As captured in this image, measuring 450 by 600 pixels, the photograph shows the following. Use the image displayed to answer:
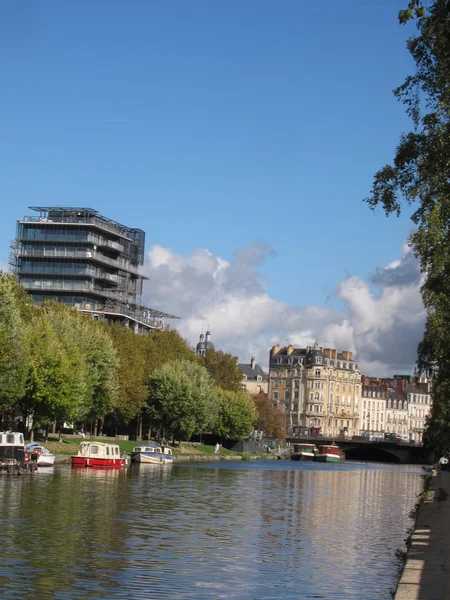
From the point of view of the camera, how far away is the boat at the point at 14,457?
81.1m

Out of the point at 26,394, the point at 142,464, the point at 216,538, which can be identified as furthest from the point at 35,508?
the point at 142,464

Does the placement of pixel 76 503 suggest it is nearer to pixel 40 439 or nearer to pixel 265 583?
pixel 265 583

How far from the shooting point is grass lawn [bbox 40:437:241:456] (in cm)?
11019

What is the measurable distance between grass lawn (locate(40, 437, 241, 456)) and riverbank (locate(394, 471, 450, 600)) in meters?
61.8

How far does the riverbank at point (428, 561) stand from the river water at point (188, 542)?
1.52 m

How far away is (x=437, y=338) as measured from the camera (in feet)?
200

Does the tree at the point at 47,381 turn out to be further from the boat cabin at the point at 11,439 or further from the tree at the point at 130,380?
the tree at the point at 130,380

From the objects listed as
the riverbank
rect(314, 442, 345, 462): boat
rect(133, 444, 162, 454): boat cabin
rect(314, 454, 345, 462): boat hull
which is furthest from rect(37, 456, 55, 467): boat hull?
rect(314, 442, 345, 462): boat

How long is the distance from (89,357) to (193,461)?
2940 cm

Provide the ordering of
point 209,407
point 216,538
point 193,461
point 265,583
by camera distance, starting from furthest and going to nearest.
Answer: point 209,407
point 193,461
point 216,538
point 265,583

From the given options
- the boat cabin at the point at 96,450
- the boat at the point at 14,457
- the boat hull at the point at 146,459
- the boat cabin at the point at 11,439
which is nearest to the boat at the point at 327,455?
the boat hull at the point at 146,459

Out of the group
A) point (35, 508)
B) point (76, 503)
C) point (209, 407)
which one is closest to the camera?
point (35, 508)

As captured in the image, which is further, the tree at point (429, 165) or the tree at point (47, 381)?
the tree at point (47, 381)

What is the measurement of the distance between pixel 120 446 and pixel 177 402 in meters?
18.3
